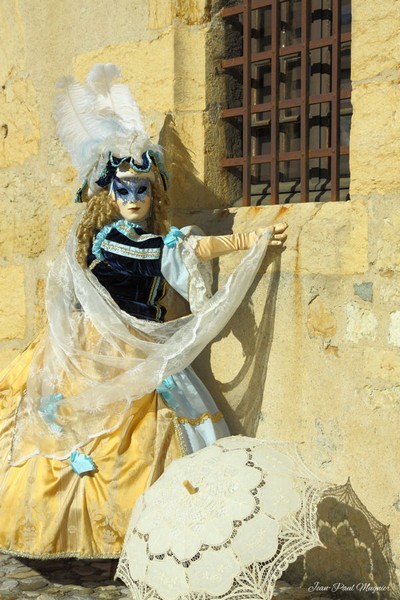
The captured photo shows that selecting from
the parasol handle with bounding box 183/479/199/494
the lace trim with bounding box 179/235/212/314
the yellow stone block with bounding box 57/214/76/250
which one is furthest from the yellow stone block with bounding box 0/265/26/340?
the parasol handle with bounding box 183/479/199/494

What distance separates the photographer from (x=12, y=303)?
4.87m

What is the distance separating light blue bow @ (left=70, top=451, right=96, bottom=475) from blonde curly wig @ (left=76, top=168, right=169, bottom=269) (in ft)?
2.41

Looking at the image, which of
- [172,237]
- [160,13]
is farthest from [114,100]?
[172,237]

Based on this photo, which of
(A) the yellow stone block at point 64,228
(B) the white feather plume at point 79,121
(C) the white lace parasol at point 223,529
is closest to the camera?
(C) the white lace parasol at point 223,529

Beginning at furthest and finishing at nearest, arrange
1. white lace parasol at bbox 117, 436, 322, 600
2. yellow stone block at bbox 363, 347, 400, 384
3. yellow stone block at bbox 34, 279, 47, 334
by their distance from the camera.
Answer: yellow stone block at bbox 34, 279, 47, 334
yellow stone block at bbox 363, 347, 400, 384
white lace parasol at bbox 117, 436, 322, 600

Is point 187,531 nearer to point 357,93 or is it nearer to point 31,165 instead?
point 357,93

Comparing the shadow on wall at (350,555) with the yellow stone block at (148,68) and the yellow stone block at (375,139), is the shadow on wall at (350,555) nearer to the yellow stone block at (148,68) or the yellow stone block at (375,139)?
the yellow stone block at (375,139)

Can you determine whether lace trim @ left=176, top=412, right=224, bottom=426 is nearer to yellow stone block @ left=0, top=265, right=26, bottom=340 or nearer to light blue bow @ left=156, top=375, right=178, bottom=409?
light blue bow @ left=156, top=375, right=178, bottom=409

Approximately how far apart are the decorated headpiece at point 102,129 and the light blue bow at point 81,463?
1057mm

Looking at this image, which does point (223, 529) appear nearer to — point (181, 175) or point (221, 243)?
point (221, 243)

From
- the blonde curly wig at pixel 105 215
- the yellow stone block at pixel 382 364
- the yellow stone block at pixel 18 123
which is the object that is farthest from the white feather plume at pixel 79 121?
the yellow stone block at pixel 382 364

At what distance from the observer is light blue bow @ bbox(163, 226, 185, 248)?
3.67m

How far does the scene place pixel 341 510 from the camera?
351 centimetres

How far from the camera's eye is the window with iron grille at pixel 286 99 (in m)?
3.85
